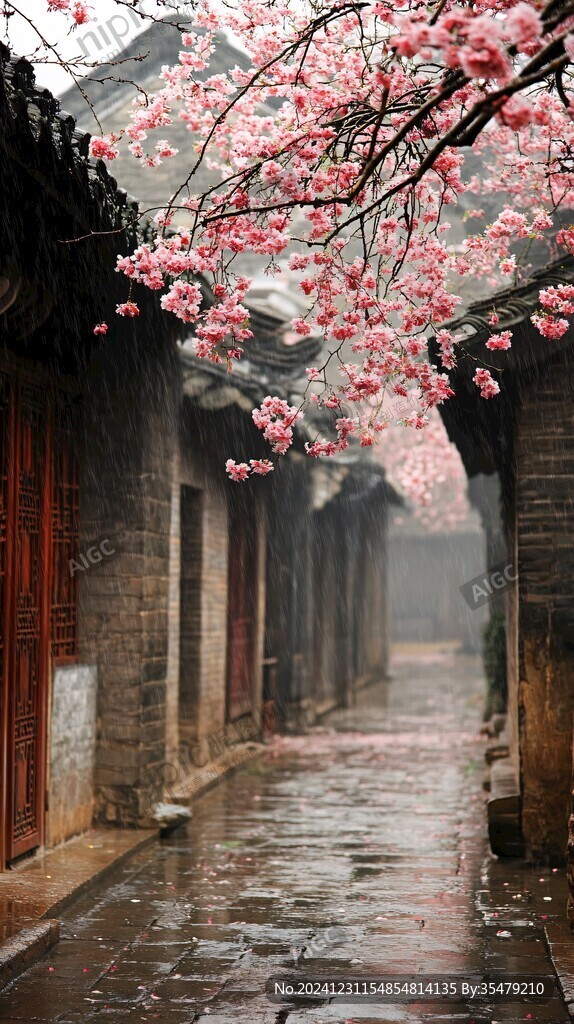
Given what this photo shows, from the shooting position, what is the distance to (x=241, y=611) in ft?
52.3

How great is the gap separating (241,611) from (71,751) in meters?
6.74

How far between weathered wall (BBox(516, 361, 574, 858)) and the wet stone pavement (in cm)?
55

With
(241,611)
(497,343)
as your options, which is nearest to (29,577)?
(497,343)

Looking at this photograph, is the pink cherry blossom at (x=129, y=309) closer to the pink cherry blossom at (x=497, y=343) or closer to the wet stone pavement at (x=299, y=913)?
the pink cherry blossom at (x=497, y=343)

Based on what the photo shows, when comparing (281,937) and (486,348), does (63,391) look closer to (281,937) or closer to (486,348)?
(486,348)

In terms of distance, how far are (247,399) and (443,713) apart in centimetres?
1009

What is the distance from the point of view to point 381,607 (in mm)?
30469

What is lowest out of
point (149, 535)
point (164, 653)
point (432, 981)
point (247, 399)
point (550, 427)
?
point (432, 981)

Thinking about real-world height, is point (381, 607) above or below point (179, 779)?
above

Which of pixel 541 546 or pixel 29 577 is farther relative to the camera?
pixel 541 546

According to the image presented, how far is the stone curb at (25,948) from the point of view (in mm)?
5953

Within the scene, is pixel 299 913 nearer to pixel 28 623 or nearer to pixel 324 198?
pixel 28 623

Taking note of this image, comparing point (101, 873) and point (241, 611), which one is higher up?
point (241, 611)

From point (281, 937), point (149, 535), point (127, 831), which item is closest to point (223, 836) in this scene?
point (127, 831)
